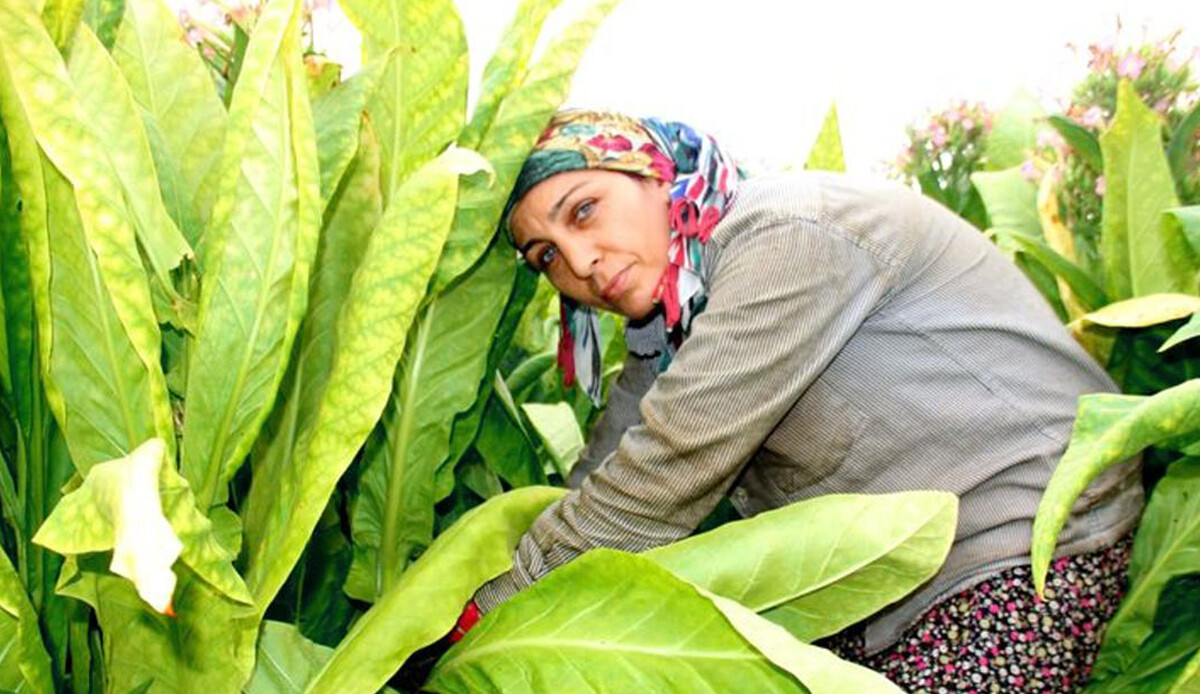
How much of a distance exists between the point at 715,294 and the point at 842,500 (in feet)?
0.73

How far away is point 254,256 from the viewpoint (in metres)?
0.75

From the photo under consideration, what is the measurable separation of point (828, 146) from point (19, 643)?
42.0 inches

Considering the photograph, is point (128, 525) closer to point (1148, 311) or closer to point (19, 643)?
point (19, 643)

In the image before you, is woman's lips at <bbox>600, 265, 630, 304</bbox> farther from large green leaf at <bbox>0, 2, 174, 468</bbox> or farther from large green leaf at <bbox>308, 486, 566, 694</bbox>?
large green leaf at <bbox>0, 2, 174, 468</bbox>

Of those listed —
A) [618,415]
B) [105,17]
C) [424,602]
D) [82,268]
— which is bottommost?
[618,415]

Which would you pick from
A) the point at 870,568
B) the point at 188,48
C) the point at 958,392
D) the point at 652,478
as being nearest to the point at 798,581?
the point at 870,568

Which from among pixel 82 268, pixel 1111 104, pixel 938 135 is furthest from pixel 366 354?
pixel 938 135

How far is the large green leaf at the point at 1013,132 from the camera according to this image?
5.28 feet

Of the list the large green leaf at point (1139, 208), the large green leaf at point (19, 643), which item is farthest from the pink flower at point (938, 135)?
the large green leaf at point (19, 643)

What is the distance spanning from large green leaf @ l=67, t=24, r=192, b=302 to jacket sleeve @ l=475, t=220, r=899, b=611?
37cm

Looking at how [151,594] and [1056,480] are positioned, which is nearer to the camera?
[151,594]

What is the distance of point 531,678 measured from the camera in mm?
774

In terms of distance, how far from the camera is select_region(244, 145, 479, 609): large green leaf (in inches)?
28.6

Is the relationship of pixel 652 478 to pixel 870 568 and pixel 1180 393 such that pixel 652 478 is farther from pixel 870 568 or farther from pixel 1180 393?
pixel 1180 393
